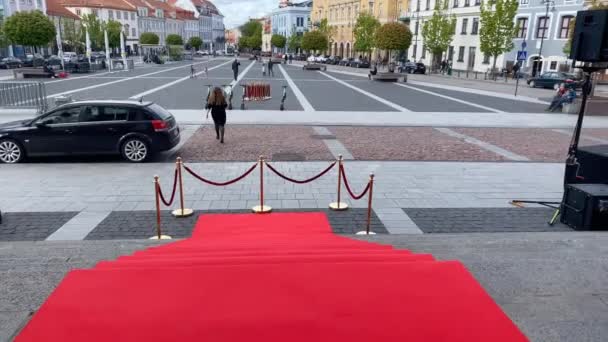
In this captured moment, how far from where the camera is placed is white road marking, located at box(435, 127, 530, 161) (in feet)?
39.3

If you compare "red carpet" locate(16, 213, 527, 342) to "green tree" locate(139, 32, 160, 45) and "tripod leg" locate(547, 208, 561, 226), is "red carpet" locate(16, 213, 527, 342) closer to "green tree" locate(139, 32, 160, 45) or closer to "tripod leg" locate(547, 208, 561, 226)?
"tripod leg" locate(547, 208, 561, 226)

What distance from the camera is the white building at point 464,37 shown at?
52.0 metres

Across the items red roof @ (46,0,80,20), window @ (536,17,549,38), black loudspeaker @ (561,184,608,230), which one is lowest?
black loudspeaker @ (561,184,608,230)

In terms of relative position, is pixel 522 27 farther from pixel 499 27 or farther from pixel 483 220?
pixel 483 220

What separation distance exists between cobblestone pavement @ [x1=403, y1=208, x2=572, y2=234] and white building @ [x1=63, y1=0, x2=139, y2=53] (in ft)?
301

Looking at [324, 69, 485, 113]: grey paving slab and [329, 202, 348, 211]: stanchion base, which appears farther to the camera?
[324, 69, 485, 113]: grey paving slab

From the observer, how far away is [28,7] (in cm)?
6606

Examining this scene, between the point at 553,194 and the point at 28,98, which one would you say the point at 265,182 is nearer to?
the point at 553,194

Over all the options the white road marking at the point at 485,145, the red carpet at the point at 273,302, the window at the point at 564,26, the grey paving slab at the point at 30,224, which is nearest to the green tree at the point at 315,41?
the window at the point at 564,26

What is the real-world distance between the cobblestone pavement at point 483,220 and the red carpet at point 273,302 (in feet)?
9.63

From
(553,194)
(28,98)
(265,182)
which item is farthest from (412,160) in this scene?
(28,98)

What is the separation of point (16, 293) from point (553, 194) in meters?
8.96

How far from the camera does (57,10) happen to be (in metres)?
79.8

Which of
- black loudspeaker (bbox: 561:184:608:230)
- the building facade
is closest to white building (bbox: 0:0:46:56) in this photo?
the building facade
